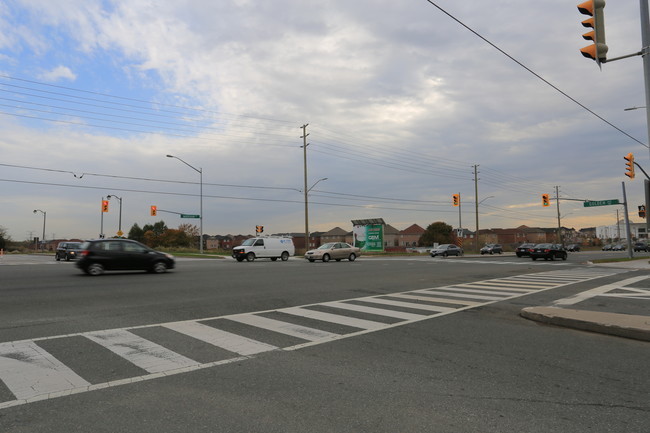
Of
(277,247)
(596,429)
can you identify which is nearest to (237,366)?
(596,429)

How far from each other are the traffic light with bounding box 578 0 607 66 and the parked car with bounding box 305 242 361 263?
996 inches

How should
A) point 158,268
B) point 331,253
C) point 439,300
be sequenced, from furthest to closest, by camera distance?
point 331,253 < point 158,268 < point 439,300

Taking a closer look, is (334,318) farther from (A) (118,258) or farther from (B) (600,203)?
(B) (600,203)

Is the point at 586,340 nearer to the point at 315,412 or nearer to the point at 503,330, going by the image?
the point at 503,330

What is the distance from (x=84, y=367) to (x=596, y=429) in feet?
17.6

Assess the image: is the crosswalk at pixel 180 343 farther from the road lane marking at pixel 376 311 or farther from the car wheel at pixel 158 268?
the car wheel at pixel 158 268

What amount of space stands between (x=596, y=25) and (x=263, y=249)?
90.9 feet

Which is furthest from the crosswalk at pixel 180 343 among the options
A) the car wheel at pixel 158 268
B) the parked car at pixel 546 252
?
the parked car at pixel 546 252

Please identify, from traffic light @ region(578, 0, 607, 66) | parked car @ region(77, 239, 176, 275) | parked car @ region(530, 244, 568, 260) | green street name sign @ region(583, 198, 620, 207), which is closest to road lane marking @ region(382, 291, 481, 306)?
traffic light @ region(578, 0, 607, 66)

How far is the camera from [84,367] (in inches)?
198

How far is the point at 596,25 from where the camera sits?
876 centimetres

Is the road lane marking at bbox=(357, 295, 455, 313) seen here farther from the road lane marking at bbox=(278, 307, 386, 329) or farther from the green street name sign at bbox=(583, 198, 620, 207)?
the green street name sign at bbox=(583, 198, 620, 207)

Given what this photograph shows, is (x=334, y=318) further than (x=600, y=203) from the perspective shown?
No

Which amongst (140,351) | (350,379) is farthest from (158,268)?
(350,379)
